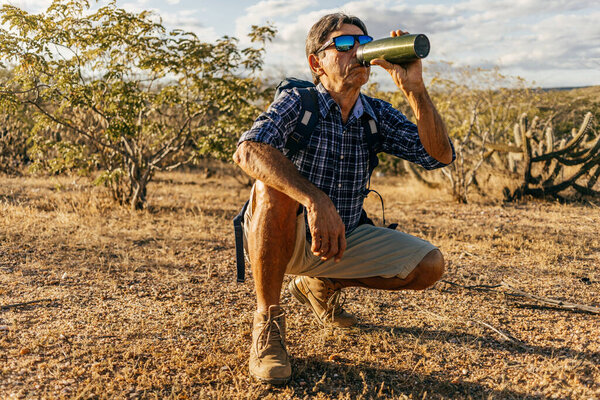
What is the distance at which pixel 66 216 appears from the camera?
→ 5680 mm

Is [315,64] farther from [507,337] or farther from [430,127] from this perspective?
[507,337]

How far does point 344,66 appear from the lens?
2.47m

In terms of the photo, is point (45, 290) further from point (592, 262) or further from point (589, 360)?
point (592, 262)

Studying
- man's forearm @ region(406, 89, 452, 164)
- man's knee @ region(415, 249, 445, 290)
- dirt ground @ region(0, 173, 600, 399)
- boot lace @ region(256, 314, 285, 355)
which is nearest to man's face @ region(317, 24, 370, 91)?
man's forearm @ region(406, 89, 452, 164)

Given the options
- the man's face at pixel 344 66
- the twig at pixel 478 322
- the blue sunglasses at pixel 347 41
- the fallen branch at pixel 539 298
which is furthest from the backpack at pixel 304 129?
the fallen branch at pixel 539 298

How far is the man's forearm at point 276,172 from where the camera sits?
2.15 m

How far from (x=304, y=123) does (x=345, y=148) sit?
0.90 feet

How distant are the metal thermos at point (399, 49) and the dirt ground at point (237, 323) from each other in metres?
1.39

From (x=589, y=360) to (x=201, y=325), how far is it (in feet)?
6.66

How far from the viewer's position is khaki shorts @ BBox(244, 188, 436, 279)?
2.52 metres

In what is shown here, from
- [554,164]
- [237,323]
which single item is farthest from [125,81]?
[554,164]

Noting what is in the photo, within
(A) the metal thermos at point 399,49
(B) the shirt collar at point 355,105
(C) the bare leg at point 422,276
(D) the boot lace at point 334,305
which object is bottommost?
(D) the boot lace at point 334,305

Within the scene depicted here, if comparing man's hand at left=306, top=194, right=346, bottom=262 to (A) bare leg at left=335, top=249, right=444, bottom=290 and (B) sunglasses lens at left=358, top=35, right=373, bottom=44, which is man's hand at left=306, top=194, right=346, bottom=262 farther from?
(B) sunglasses lens at left=358, top=35, right=373, bottom=44

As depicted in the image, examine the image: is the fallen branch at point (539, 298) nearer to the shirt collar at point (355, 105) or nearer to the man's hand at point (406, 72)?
the shirt collar at point (355, 105)
